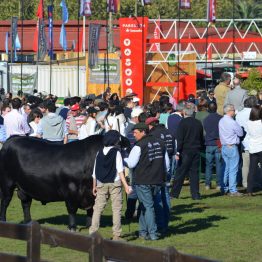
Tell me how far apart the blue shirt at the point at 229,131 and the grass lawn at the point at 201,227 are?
3.71ft

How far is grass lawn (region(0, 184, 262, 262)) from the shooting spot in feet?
48.3

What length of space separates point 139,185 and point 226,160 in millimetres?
6082

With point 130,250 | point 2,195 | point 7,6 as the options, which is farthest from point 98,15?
point 130,250

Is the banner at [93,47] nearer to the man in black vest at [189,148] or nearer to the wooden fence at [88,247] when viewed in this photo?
the man in black vest at [189,148]

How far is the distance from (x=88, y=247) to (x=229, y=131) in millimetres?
12079

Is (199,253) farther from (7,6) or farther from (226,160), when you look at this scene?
(7,6)

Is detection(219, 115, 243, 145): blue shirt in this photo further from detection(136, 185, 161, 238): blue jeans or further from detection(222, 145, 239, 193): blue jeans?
detection(136, 185, 161, 238): blue jeans

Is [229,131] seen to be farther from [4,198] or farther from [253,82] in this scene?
[253,82]

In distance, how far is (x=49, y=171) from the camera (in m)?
16.5

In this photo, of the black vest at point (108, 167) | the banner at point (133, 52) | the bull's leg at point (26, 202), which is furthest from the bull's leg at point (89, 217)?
the banner at point (133, 52)

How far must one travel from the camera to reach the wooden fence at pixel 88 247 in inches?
323

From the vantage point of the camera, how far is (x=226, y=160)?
70.2 feet

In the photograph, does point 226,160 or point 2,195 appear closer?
point 2,195

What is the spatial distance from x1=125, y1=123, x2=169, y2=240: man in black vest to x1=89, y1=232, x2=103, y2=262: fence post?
255 inches
